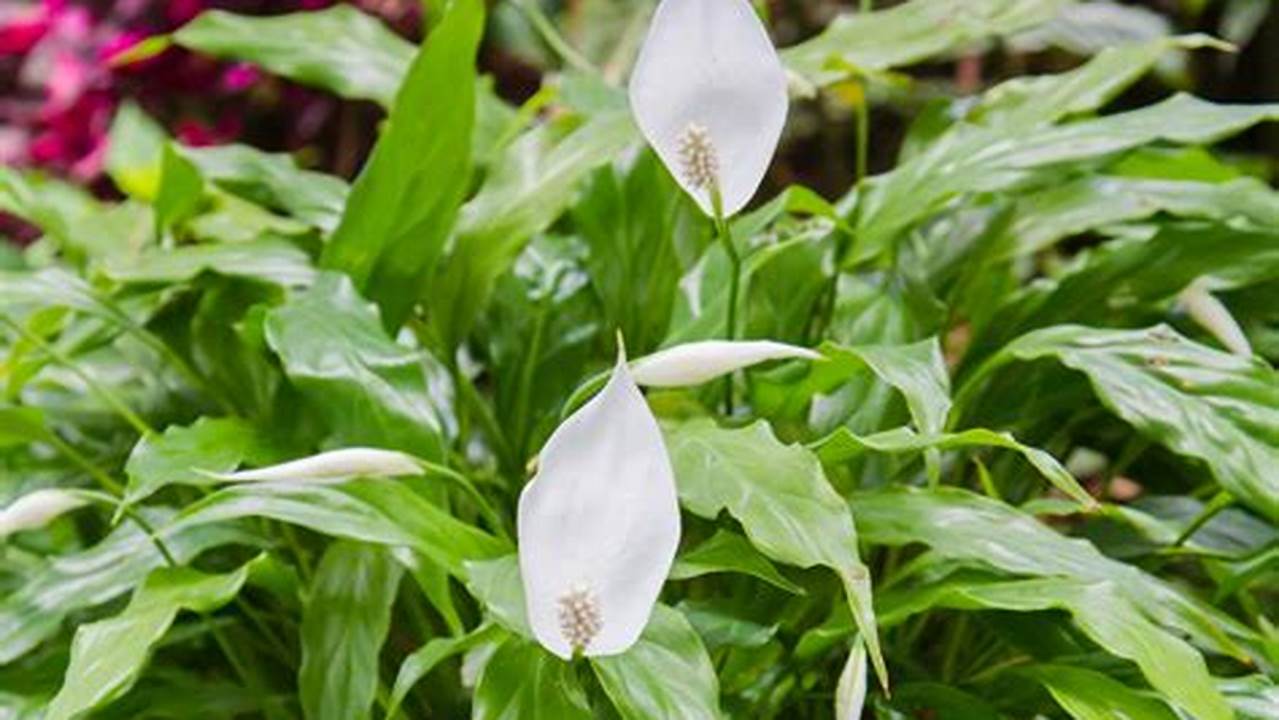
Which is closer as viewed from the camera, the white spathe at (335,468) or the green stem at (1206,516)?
the white spathe at (335,468)

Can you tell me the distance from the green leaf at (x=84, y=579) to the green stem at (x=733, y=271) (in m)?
0.28

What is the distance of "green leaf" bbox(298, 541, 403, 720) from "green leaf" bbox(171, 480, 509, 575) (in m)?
0.06

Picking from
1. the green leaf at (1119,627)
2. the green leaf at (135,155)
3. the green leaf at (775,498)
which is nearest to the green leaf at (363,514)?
the green leaf at (775,498)

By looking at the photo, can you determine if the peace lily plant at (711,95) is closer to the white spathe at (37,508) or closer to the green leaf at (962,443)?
the green leaf at (962,443)

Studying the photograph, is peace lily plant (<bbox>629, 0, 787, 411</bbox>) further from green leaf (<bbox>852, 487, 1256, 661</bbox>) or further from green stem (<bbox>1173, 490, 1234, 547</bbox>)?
green stem (<bbox>1173, 490, 1234, 547</bbox>)

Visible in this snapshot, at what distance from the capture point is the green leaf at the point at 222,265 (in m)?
1.06

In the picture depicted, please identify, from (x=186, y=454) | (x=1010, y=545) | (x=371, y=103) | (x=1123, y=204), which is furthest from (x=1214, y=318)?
(x=371, y=103)

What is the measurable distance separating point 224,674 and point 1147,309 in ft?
1.96

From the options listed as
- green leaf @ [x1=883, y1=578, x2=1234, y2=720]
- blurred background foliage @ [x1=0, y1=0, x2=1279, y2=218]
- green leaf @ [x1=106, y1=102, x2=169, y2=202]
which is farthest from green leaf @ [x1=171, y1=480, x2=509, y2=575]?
blurred background foliage @ [x1=0, y1=0, x2=1279, y2=218]

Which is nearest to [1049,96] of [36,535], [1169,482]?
[1169,482]

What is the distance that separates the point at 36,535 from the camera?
112 centimetres

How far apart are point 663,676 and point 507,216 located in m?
0.43

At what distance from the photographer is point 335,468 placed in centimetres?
76

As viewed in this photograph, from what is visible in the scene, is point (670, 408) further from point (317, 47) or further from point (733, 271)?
point (317, 47)
